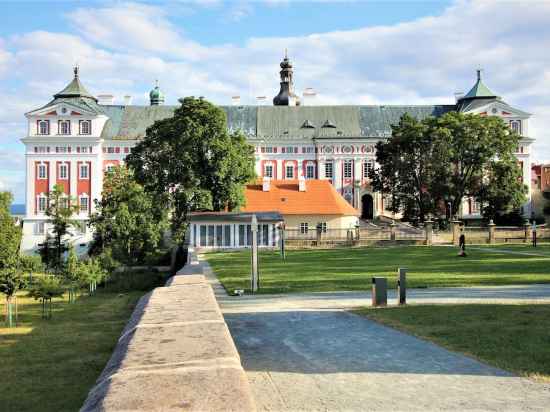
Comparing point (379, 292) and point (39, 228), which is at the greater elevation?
point (39, 228)

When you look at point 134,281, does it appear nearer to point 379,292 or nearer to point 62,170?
point 379,292

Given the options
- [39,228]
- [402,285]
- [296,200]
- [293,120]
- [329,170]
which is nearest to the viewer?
[402,285]

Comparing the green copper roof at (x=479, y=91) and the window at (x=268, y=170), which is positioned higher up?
the green copper roof at (x=479, y=91)

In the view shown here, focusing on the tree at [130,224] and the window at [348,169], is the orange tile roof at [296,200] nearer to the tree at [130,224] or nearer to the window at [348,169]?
the tree at [130,224]

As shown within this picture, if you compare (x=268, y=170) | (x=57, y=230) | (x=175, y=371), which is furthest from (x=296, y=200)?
(x=175, y=371)

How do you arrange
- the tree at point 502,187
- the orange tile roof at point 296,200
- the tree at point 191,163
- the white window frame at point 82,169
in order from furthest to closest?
the white window frame at point 82,169, the tree at point 502,187, the orange tile roof at point 296,200, the tree at point 191,163

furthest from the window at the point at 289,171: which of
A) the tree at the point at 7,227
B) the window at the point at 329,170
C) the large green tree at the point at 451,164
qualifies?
the tree at the point at 7,227

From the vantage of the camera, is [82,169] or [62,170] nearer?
[62,170]

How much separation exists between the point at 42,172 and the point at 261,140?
26325 millimetres

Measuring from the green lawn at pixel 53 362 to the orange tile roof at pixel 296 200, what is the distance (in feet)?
118

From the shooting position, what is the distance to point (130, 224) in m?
42.9

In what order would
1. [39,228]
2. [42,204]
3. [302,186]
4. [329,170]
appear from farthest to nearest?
[329,170] < [42,204] < [39,228] < [302,186]

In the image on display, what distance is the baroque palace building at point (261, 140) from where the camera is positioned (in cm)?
7425

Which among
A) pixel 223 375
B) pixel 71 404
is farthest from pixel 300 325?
pixel 223 375
